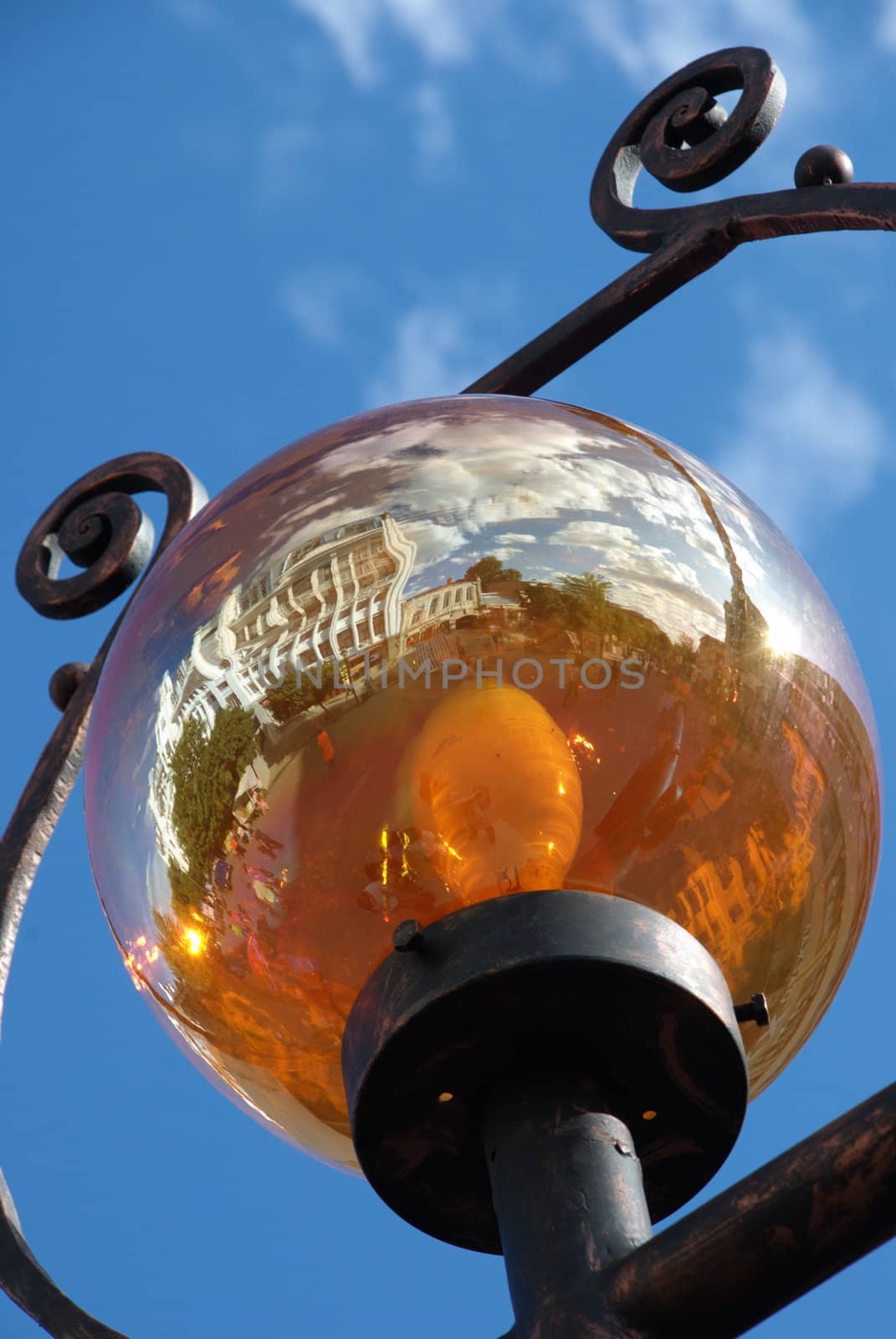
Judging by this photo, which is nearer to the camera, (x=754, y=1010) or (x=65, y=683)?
(x=754, y=1010)

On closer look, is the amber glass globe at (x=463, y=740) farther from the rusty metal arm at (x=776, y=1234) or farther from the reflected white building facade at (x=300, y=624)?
the rusty metal arm at (x=776, y=1234)

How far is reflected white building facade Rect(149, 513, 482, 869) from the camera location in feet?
3.42

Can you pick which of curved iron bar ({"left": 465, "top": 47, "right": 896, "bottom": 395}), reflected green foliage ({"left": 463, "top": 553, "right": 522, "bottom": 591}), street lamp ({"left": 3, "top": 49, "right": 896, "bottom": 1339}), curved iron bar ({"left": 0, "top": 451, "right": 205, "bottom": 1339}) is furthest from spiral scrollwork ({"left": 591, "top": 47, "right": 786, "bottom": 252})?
reflected green foliage ({"left": 463, "top": 553, "right": 522, "bottom": 591})

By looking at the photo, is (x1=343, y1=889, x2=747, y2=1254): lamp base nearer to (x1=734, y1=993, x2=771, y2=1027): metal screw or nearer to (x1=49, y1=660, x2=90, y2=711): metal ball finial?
(x1=734, y1=993, x2=771, y2=1027): metal screw

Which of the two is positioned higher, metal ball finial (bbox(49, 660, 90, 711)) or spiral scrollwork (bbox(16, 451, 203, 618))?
spiral scrollwork (bbox(16, 451, 203, 618))

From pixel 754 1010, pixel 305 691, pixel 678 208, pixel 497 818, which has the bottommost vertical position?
pixel 754 1010

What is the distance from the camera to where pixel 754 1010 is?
3.47 feet

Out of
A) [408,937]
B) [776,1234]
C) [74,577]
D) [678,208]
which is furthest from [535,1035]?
[74,577]

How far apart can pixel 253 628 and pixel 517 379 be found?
0.84 meters

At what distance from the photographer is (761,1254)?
31.1 inches

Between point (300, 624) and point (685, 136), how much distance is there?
1.10 metres

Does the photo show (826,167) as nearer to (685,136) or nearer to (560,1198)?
(685,136)

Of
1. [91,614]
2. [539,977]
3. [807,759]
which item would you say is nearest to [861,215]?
[807,759]

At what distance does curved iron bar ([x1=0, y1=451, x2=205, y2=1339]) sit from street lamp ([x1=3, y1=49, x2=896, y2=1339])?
0.58 metres
